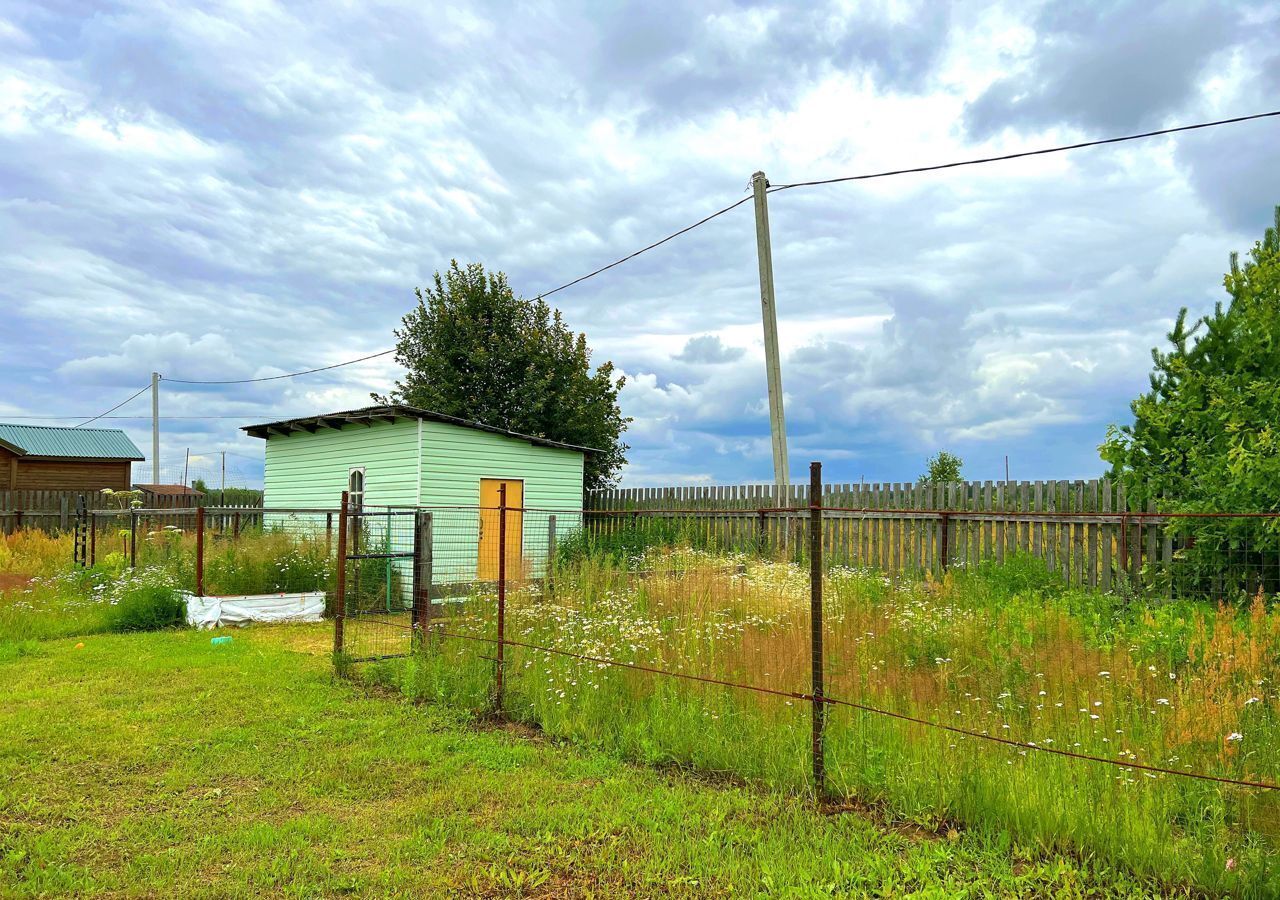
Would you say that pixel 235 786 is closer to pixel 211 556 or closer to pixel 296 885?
pixel 296 885

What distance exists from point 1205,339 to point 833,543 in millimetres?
6271

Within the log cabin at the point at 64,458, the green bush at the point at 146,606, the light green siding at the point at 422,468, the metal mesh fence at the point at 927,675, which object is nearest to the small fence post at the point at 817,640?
the metal mesh fence at the point at 927,675

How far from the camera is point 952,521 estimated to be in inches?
489

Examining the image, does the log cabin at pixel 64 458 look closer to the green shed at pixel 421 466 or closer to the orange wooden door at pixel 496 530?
the green shed at pixel 421 466

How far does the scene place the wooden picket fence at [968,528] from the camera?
10.1 meters

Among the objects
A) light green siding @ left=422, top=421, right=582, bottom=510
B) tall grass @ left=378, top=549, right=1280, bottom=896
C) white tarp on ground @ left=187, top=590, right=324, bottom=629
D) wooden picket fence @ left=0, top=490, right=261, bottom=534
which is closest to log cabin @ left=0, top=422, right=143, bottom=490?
wooden picket fence @ left=0, top=490, right=261, bottom=534

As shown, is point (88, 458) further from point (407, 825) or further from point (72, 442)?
point (407, 825)

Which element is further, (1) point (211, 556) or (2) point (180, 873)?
(1) point (211, 556)

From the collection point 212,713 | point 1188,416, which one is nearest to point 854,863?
point 212,713

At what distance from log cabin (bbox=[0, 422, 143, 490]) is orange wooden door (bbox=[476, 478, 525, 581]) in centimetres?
2284

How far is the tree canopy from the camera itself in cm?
826

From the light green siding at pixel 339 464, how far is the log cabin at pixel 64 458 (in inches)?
654

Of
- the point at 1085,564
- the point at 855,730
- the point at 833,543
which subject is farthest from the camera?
the point at 833,543

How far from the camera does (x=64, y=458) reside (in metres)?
30.8
